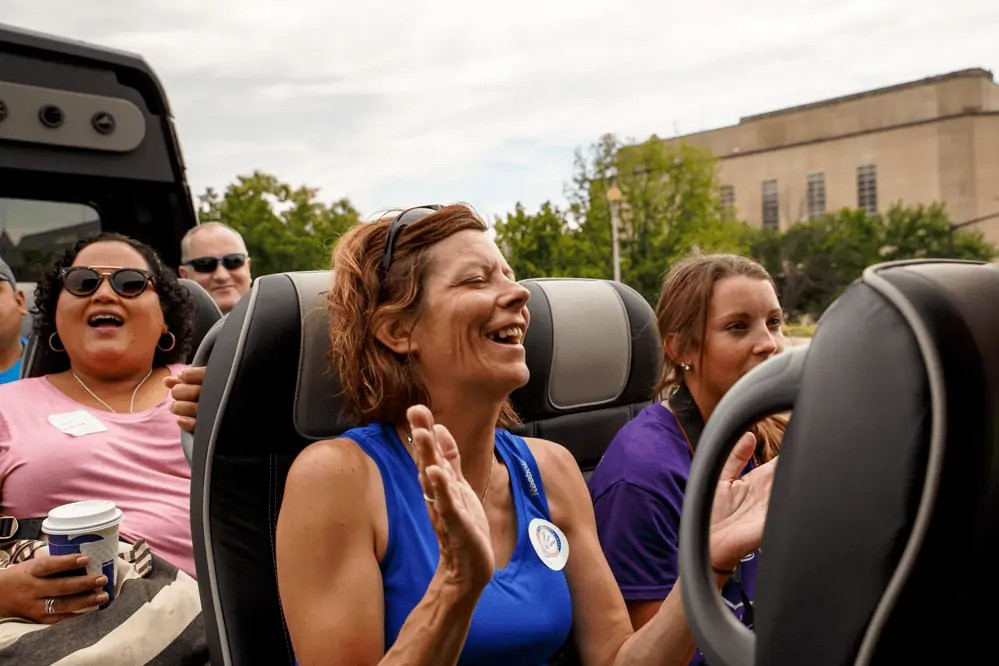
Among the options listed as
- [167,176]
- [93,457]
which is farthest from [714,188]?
[93,457]

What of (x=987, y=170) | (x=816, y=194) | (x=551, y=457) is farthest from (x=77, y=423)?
(x=816, y=194)

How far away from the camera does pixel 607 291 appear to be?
2.94 m

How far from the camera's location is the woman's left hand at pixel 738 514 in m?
1.34

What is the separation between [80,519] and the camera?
1.89 metres

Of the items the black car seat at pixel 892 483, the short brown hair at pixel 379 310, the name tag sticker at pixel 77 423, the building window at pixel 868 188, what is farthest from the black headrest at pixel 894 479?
the building window at pixel 868 188

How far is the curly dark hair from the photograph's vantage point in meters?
2.77

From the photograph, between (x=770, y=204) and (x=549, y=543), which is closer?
(x=549, y=543)

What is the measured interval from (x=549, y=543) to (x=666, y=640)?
0.93 feet

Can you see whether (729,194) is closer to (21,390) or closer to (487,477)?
(21,390)

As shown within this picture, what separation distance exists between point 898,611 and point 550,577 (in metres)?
0.99

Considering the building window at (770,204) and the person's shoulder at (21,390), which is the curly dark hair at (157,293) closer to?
the person's shoulder at (21,390)

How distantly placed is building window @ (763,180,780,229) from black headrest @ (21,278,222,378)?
165 ft

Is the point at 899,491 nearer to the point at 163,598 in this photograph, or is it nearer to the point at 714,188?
the point at 163,598

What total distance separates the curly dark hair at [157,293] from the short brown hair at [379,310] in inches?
49.4
